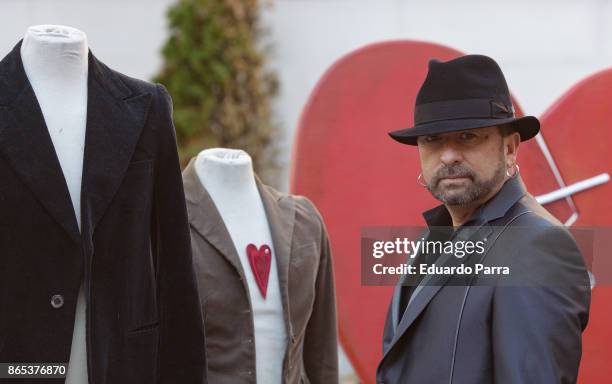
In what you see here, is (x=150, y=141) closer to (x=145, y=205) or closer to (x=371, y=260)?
(x=145, y=205)

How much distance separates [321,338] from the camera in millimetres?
2367

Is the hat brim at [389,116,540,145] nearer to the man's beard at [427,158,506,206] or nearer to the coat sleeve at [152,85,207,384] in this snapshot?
the man's beard at [427,158,506,206]

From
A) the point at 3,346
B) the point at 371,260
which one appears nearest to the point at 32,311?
the point at 3,346

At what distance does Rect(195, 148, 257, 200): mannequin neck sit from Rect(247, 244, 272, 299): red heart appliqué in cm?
18

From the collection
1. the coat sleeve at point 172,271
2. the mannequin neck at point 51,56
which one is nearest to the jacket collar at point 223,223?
the coat sleeve at point 172,271

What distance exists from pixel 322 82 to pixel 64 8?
2928 millimetres

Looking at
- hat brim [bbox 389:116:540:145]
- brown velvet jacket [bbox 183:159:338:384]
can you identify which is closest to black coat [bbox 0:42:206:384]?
brown velvet jacket [bbox 183:159:338:384]

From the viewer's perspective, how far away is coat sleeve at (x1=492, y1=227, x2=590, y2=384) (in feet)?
4.53

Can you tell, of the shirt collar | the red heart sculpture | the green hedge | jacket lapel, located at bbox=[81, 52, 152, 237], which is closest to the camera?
jacket lapel, located at bbox=[81, 52, 152, 237]

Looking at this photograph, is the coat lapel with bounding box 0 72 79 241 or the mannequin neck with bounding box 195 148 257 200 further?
the mannequin neck with bounding box 195 148 257 200

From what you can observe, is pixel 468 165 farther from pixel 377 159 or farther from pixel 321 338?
pixel 377 159

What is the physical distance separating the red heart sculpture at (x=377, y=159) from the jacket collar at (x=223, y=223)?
1.96 ft

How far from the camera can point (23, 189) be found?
4.82 feet

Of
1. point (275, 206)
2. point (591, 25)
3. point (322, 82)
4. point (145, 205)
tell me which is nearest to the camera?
point (145, 205)
